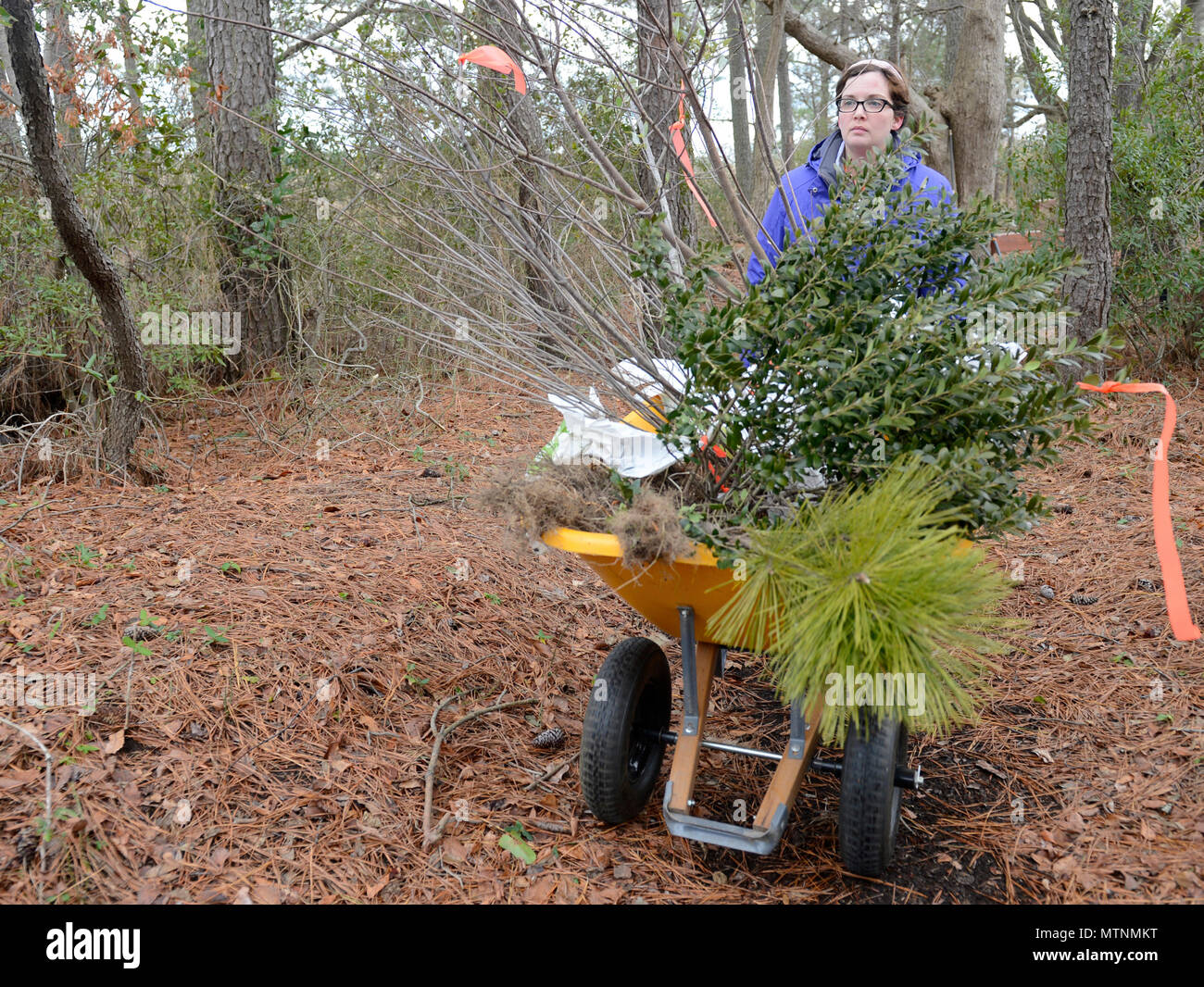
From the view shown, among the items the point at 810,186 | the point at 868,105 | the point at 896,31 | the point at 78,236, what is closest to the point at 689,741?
the point at 810,186

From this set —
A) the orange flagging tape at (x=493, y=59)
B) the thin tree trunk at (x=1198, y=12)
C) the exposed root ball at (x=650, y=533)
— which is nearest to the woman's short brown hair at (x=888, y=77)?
the orange flagging tape at (x=493, y=59)

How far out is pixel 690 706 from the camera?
7.87ft

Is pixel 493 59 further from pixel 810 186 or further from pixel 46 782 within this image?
pixel 46 782

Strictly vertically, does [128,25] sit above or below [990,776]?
above

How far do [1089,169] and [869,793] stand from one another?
4.73m

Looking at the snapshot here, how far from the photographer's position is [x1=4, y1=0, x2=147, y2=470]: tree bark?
344 centimetres

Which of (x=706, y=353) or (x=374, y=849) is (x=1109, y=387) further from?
(x=374, y=849)

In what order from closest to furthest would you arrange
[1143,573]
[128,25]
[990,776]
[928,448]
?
1. [928,448]
2. [990,776]
3. [1143,573]
4. [128,25]

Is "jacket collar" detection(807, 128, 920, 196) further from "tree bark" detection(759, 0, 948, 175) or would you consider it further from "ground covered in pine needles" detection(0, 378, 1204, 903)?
"tree bark" detection(759, 0, 948, 175)

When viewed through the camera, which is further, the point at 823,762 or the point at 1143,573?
the point at 1143,573

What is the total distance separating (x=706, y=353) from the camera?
6.70 feet
